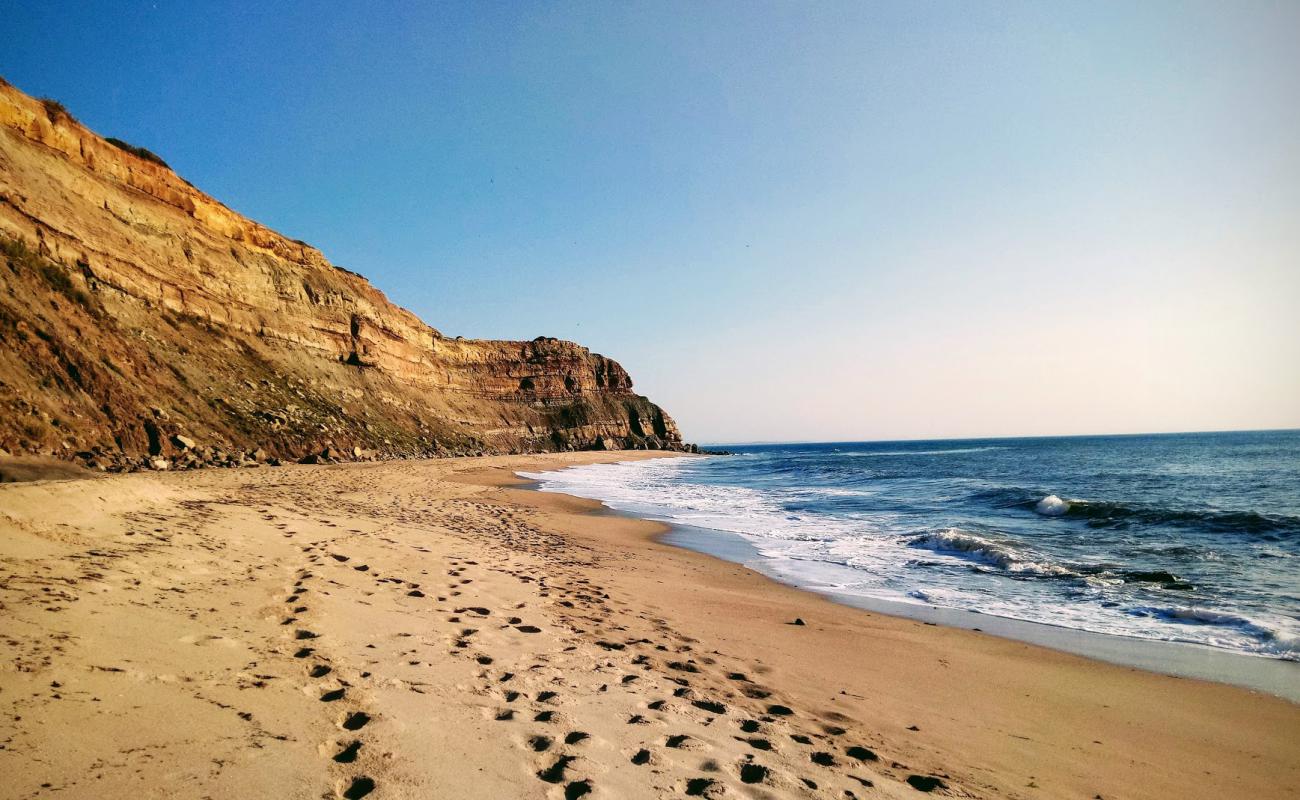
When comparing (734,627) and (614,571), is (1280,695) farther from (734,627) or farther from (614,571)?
(614,571)

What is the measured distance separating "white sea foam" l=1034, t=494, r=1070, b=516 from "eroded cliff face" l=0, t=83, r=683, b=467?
26.0m

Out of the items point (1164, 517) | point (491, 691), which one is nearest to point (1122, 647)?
point (491, 691)

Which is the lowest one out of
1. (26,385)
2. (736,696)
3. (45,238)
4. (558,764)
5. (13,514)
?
(736,696)

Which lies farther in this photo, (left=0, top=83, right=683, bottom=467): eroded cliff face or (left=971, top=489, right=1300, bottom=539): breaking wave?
(left=0, top=83, right=683, bottom=467): eroded cliff face

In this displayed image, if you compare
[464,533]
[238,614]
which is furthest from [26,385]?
[238,614]

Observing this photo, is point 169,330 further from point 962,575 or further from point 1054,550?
point 1054,550

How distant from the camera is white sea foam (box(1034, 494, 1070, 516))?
17078mm

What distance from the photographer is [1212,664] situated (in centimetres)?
593

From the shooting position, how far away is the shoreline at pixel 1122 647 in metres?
5.58

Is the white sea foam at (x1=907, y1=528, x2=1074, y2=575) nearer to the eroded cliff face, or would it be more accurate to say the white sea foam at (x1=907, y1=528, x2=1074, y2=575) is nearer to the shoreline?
the shoreline

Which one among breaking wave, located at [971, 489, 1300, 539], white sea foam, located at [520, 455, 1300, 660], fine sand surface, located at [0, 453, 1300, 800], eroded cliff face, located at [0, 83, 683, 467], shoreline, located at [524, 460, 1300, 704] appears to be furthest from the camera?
eroded cliff face, located at [0, 83, 683, 467]

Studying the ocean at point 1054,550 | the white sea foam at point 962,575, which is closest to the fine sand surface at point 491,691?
the white sea foam at point 962,575

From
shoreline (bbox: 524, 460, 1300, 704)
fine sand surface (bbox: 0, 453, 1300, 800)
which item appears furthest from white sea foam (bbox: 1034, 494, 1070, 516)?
fine sand surface (bbox: 0, 453, 1300, 800)

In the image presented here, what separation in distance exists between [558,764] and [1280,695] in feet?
22.5
